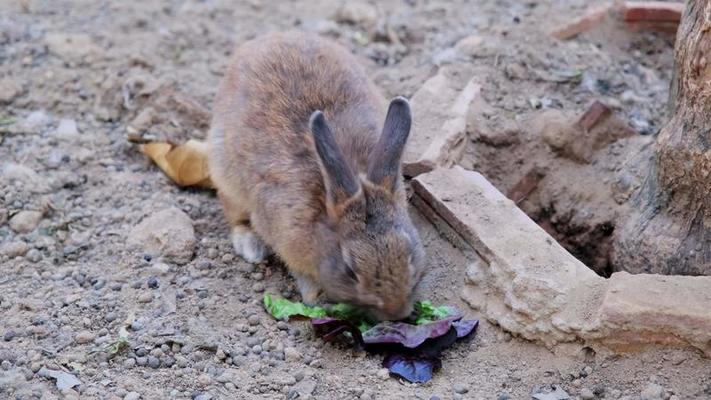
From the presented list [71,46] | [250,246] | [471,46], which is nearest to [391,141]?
[250,246]

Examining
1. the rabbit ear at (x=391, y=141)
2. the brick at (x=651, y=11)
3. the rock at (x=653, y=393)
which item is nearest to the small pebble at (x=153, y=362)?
the rabbit ear at (x=391, y=141)

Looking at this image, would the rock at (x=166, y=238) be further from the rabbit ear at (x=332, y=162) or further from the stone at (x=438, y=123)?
the stone at (x=438, y=123)

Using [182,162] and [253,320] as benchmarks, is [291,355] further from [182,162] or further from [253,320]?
[182,162]

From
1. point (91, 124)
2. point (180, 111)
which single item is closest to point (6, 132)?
point (91, 124)

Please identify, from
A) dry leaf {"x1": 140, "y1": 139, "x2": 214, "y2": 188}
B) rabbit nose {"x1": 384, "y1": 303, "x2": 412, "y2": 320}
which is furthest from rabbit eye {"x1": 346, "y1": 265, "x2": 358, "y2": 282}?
dry leaf {"x1": 140, "y1": 139, "x2": 214, "y2": 188}

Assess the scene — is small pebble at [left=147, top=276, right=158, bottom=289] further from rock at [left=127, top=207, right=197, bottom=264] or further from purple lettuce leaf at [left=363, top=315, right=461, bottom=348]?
purple lettuce leaf at [left=363, top=315, right=461, bottom=348]

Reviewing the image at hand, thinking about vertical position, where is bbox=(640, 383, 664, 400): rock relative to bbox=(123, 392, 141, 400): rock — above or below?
above

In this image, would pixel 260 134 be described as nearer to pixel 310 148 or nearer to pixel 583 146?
pixel 310 148
